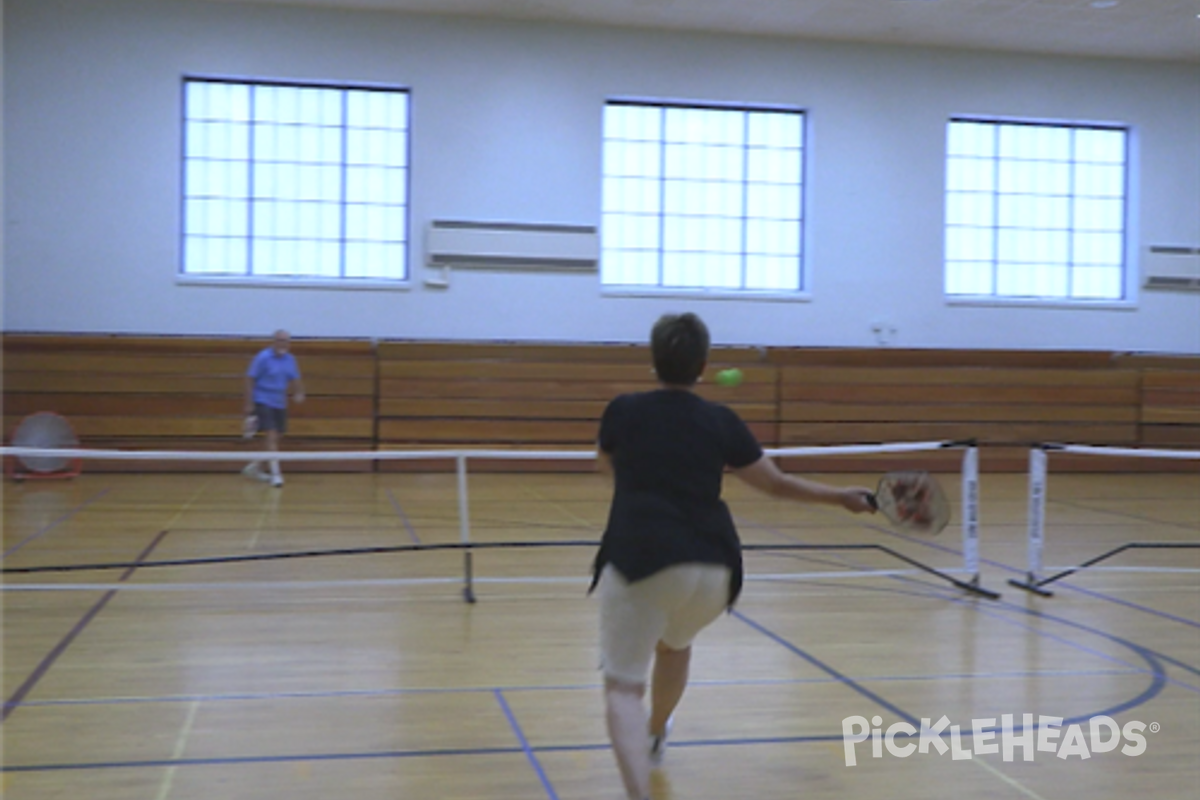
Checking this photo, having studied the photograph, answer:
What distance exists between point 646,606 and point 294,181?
15.5 m

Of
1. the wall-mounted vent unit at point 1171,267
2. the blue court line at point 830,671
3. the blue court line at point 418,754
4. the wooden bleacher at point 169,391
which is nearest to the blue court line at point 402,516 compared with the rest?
the wooden bleacher at point 169,391

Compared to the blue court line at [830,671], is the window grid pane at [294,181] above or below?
above

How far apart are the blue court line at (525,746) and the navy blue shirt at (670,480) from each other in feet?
3.78

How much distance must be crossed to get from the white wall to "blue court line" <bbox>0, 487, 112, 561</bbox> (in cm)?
A: 450

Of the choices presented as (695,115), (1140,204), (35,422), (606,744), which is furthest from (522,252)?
(606,744)

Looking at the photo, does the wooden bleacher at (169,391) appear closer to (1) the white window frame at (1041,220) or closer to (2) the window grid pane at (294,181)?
(2) the window grid pane at (294,181)

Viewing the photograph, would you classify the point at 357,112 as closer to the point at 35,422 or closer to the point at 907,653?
the point at 35,422

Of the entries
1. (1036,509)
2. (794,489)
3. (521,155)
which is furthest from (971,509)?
(521,155)

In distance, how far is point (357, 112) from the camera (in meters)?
17.8

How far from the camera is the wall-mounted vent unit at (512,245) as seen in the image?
57.8ft

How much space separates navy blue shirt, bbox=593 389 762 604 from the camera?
11.1 feet

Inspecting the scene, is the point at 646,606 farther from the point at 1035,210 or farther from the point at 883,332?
the point at 1035,210

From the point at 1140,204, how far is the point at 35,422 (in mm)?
17526

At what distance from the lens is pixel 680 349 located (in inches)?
139
